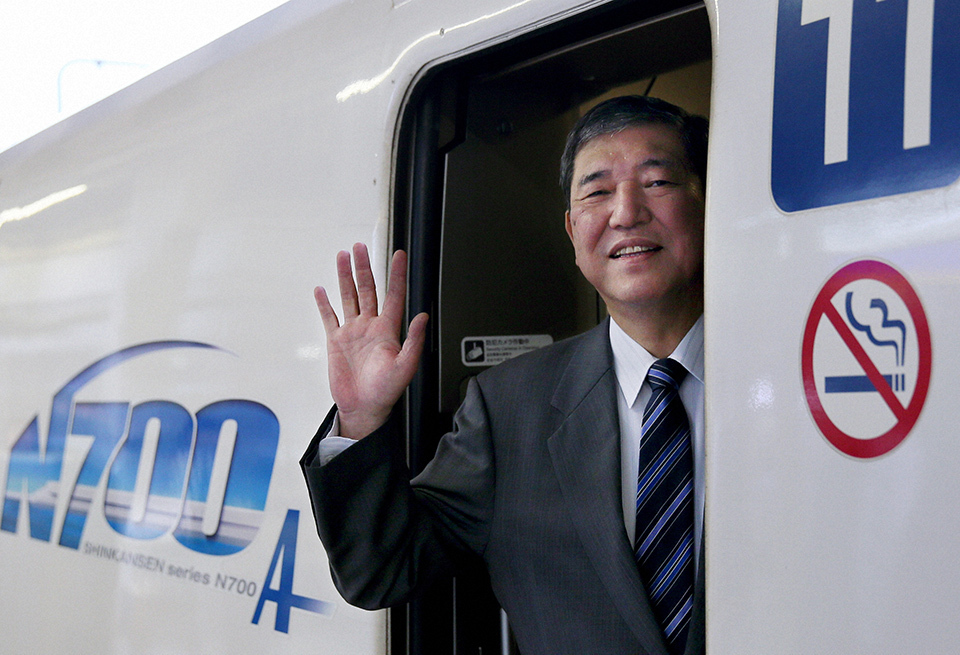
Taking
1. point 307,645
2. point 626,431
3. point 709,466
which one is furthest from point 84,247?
point 709,466

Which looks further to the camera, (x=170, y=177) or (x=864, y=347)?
(x=170, y=177)

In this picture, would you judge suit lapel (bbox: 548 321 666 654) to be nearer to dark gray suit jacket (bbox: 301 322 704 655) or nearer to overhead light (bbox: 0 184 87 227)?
dark gray suit jacket (bbox: 301 322 704 655)

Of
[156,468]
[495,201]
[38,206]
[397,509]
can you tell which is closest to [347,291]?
[397,509]

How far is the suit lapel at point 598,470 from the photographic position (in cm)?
125

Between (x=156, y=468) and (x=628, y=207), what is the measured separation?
129 cm

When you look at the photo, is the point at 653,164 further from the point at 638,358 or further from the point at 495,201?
the point at 495,201

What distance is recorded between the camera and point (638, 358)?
4.84 ft

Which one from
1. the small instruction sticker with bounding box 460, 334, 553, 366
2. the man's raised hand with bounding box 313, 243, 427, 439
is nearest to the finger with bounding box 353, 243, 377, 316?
the man's raised hand with bounding box 313, 243, 427, 439

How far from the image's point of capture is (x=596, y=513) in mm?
1324

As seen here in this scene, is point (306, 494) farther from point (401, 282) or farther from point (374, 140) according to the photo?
point (374, 140)

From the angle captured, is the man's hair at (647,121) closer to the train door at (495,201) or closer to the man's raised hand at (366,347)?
the train door at (495,201)

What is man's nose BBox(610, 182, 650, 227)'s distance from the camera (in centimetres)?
138

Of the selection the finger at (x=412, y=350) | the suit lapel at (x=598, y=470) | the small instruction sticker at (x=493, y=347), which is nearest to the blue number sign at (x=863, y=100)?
the suit lapel at (x=598, y=470)

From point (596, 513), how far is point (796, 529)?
17.0 inches
